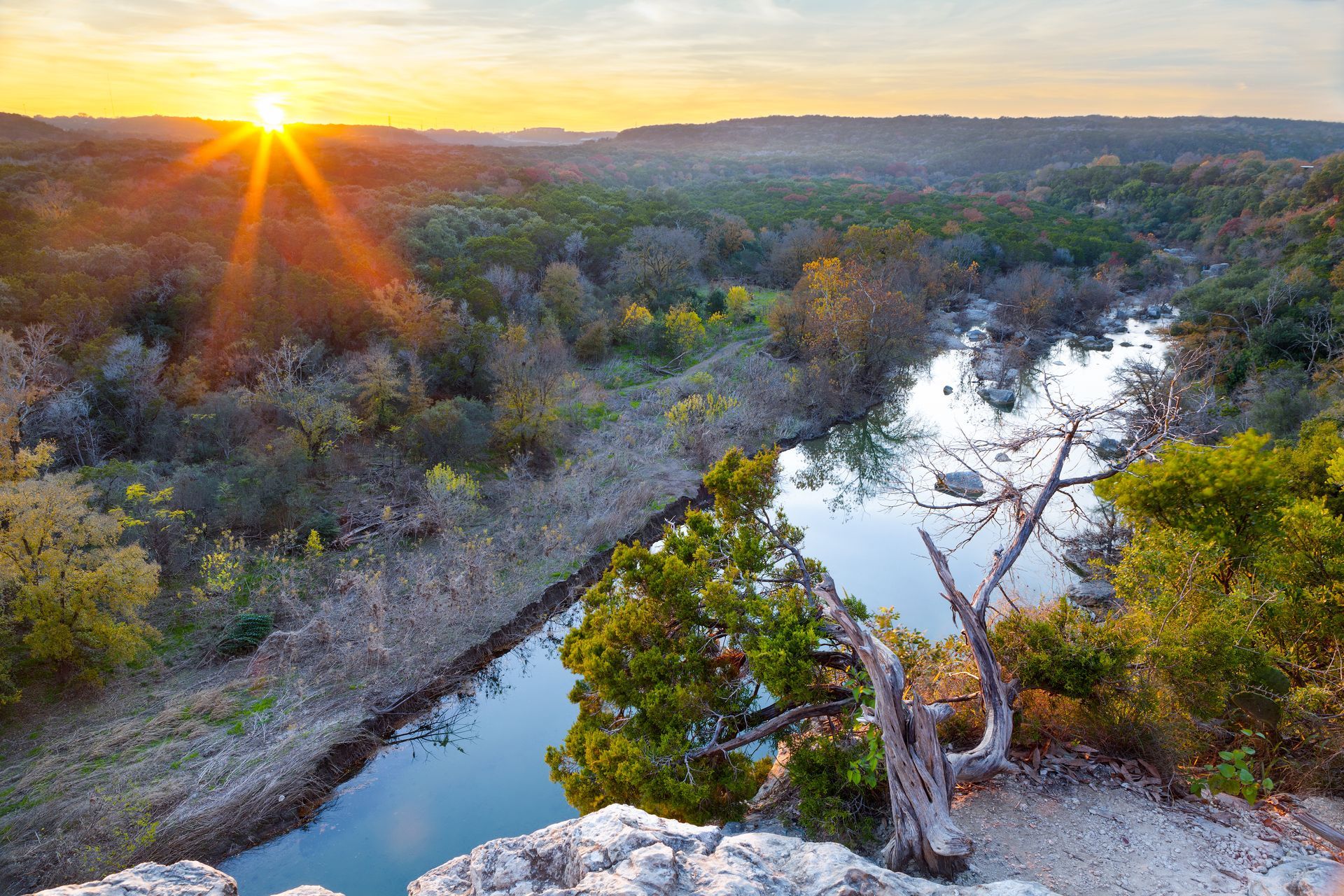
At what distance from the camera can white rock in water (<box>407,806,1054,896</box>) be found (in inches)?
145

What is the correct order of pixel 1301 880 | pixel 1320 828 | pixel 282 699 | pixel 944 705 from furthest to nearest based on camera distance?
pixel 282 699 < pixel 944 705 < pixel 1320 828 < pixel 1301 880

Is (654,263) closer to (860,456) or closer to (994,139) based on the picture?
(860,456)

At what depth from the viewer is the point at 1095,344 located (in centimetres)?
A: 3278

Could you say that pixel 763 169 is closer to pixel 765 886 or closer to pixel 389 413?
pixel 389 413

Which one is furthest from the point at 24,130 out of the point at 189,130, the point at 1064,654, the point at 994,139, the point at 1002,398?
the point at 994,139

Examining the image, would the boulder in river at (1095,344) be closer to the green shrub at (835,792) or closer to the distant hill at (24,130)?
the green shrub at (835,792)

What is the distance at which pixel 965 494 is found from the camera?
8.45 metres

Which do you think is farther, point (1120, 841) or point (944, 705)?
point (944, 705)

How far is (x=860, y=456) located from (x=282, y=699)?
17887mm

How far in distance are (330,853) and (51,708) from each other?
503 centimetres

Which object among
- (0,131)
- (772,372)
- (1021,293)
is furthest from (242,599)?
(0,131)

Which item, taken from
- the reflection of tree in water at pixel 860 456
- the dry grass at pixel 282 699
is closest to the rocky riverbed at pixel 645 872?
the dry grass at pixel 282 699

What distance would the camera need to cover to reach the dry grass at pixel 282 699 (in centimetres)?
827

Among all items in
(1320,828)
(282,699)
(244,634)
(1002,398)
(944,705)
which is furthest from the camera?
(1002,398)
